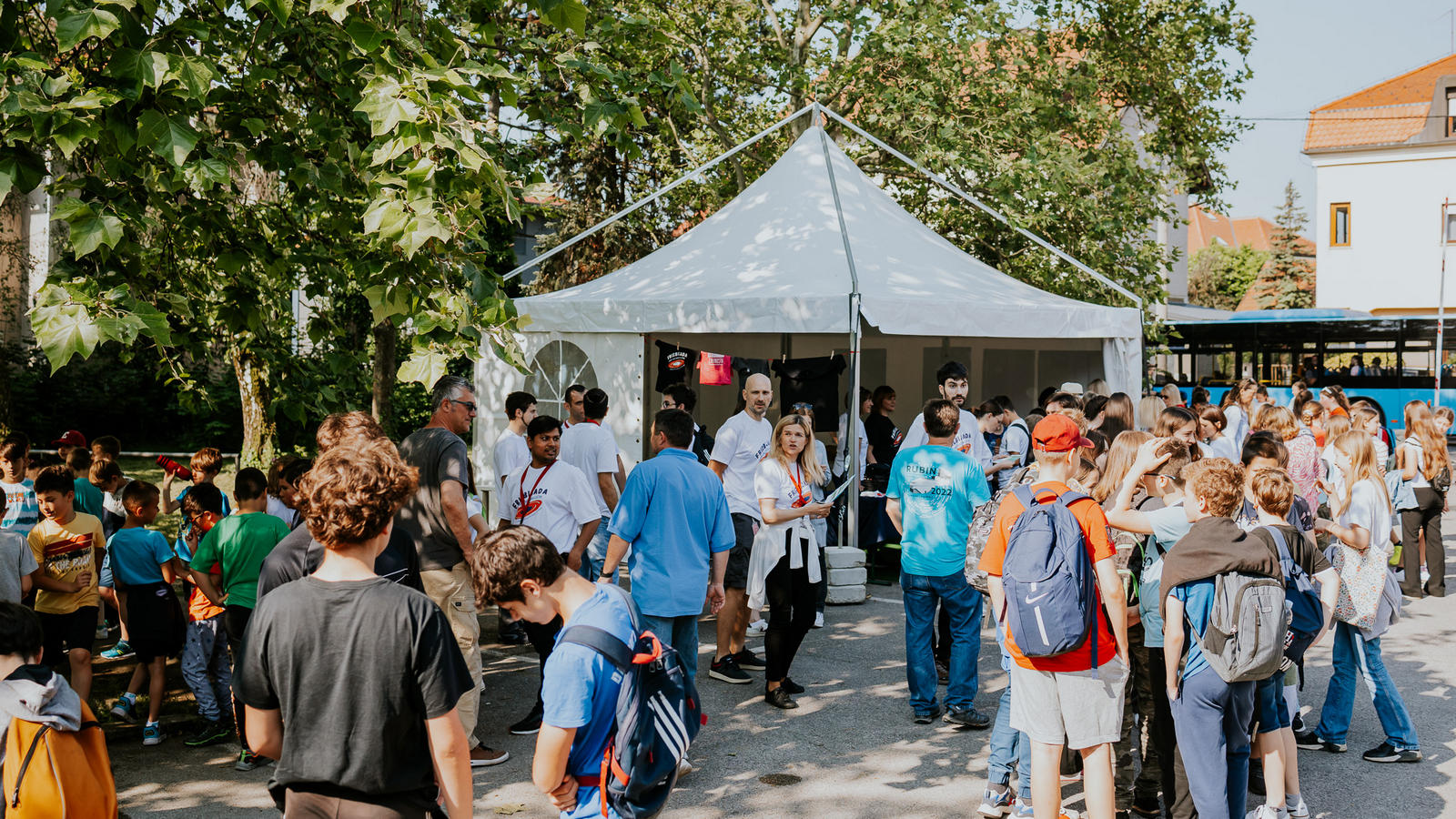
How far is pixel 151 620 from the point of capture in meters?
5.80

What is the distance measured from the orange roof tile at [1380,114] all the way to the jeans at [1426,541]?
1142 inches

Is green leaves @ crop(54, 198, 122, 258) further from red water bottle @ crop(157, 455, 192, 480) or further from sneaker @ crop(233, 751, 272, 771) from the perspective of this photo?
red water bottle @ crop(157, 455, 192, 480)

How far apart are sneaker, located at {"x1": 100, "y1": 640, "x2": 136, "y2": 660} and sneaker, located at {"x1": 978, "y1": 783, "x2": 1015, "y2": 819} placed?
225 inches

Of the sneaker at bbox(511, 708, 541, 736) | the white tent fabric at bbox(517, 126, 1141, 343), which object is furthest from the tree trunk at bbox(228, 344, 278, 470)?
the sneaker at bbox(511, 708, 541, 736)

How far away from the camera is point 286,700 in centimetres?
265

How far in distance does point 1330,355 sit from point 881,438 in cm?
1745

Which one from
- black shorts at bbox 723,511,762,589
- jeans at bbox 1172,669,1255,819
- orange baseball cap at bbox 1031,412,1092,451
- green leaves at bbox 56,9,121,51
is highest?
green leaves at bbox 56,9,121,51

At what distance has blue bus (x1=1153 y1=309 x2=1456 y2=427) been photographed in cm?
2306

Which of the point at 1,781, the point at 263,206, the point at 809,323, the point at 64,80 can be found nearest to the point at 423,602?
the point at 1,781

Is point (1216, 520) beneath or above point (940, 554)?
above

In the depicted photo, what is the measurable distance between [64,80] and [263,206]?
3.03 meters

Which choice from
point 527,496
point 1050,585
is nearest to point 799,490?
point 527,496

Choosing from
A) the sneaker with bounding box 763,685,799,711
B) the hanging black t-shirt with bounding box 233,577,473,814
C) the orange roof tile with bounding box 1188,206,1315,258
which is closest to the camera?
the hanging black t-shirt with bounding box 233,577,473,814

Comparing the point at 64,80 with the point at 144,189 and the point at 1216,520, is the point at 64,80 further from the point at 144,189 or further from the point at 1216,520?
the point at 1216,520
